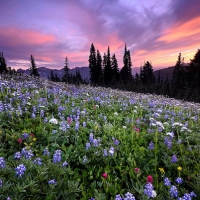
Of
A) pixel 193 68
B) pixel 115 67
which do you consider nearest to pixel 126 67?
pixel 115 67

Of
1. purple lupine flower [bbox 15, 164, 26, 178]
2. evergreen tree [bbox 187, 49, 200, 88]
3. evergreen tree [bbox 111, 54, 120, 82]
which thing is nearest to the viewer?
purple lupine flower [bbox 15, 164, 26, 178]

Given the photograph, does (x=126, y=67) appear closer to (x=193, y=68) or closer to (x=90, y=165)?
(x=193, y=68)

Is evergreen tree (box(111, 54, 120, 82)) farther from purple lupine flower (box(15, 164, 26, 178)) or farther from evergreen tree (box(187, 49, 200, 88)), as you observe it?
purple lupine flower (box(15, 164, 26, 178))

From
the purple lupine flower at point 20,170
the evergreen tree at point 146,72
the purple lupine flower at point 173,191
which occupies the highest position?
the evergreen tree at point 146,72

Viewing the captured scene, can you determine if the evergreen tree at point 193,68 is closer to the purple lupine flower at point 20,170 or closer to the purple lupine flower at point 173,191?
the purple lupine flower at point 173,191

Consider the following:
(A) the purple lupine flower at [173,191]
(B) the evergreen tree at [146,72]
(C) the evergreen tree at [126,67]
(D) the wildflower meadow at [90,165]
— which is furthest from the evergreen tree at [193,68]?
(A) the purple lupine flower at [173,191]

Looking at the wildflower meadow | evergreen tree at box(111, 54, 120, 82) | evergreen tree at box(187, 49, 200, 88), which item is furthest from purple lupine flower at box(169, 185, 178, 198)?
evergreen tree at box(111, 54, 120, 82)

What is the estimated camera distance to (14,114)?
529 centimetres

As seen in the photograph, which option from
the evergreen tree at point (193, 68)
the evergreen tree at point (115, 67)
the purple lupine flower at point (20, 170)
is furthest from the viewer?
the evergreen tree at point (115, 67)

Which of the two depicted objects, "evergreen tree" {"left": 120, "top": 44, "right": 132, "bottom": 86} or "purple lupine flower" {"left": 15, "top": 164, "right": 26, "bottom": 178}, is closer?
"purple lupine flower" {"left": 15, "top": 164, "right": 26, "bottom": 178}

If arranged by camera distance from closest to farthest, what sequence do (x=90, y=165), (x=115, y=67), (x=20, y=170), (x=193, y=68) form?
(x=20, y=170)
(x=90, y=165)
(x=193, y=68)
(x=115, y=67)

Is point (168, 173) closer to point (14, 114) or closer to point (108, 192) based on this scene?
point (108, 192)

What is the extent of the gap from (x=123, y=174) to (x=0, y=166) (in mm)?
2171

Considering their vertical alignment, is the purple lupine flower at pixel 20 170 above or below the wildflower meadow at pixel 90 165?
above
